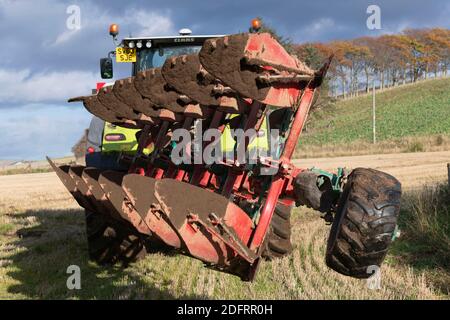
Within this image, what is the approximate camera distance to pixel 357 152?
79.2 feet

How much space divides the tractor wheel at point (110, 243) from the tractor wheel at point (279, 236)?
1350 mm

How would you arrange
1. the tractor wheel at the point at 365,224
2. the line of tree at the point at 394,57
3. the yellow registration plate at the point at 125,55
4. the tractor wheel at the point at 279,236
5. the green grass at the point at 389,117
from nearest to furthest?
the tractor wheel at the point at 365,224, the tractor wheel at the point at 279,236, the yellow registration plate at the point at 125,55, the green grass at the point at 389,117, the line of tree at the point at 394,57

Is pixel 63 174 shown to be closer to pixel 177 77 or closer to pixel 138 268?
pixel 138 268

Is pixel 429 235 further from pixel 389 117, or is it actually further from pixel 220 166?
pixel 389 117

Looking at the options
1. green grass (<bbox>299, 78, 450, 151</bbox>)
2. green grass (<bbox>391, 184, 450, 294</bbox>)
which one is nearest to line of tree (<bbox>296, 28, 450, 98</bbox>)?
green grass (<bbox>299, 78, 450, 151</bbox>)

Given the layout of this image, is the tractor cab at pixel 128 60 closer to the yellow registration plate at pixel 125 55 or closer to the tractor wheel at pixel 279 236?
the yellow registration plate at pixel 125 55

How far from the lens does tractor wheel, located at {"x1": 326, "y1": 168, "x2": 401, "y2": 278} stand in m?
2.77

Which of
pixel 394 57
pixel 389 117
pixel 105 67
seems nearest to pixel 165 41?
pixel 105 67

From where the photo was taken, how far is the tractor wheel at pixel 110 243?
5.31 meters

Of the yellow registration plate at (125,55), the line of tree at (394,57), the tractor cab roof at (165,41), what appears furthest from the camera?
the line of tree at (394,57)

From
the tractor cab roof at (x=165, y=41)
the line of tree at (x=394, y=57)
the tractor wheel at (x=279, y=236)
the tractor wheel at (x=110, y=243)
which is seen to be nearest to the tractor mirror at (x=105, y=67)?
the tractor cab roof at (x=165, y=41)

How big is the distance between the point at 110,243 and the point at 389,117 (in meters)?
37.1

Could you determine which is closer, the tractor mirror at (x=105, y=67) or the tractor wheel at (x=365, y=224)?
the tractor wheel at (x=365, y=224)

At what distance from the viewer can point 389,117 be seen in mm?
39844
